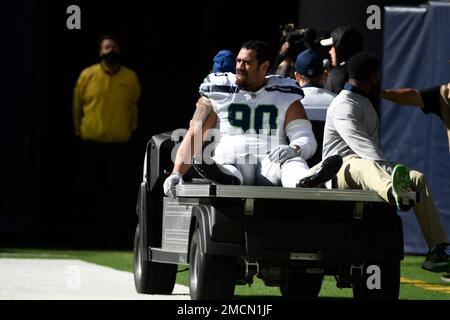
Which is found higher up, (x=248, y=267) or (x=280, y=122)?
(x=280, y=122)

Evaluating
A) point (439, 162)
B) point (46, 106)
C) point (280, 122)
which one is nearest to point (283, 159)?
point (280, 122)

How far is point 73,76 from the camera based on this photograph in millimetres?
19047

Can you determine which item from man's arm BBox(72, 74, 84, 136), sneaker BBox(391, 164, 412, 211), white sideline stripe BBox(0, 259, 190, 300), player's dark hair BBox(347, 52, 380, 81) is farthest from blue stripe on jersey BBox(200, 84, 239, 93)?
man's arm BBox(72, 74, 84, 136)

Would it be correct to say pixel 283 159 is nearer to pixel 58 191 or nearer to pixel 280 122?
pixel 280 122

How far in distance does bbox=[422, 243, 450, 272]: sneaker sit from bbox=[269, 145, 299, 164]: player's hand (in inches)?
45.6

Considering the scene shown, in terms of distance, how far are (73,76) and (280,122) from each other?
27.5ft

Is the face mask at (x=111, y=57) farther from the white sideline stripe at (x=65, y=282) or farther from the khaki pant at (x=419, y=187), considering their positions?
the khaki pant at (x=419, y=187)

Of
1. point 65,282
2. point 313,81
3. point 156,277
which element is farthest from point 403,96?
point 65,282

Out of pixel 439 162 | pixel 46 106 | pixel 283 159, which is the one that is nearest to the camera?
pixel 283 159

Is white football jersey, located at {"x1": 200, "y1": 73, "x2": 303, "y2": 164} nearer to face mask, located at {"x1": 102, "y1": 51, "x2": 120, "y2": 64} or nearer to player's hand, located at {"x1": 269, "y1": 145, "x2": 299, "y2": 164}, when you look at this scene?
player's hand, located at {"x1": 269, "y1": 145, "x2": 299, "y2": 164}

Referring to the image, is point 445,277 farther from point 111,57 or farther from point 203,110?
point 111,57

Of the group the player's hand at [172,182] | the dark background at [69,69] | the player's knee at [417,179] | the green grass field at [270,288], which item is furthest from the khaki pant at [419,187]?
the dark background at [69,69]

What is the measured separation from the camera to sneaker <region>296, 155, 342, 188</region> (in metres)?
10.1

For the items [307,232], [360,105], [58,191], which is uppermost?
[360,105]
